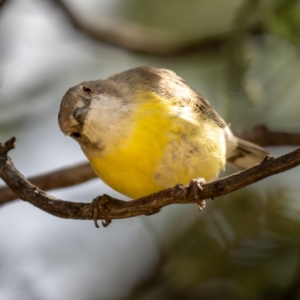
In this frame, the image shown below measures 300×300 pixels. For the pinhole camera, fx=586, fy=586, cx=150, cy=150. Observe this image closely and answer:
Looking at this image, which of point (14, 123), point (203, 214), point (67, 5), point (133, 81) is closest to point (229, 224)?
point (203, 214)

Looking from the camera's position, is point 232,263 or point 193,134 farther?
point 232,263

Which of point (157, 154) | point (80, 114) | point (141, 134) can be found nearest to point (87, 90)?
point (80, 114)

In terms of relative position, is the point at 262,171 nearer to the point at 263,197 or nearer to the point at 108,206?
the point at 108,206

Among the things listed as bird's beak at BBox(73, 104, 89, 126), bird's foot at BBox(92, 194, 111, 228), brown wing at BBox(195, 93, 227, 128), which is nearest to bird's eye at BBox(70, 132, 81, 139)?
bird's beak at BBox(73, 104, 89, 126)

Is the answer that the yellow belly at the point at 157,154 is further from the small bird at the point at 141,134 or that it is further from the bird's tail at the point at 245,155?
the bird's tail at the point at 245,155

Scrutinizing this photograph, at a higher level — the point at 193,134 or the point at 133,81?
the point at 133,81
